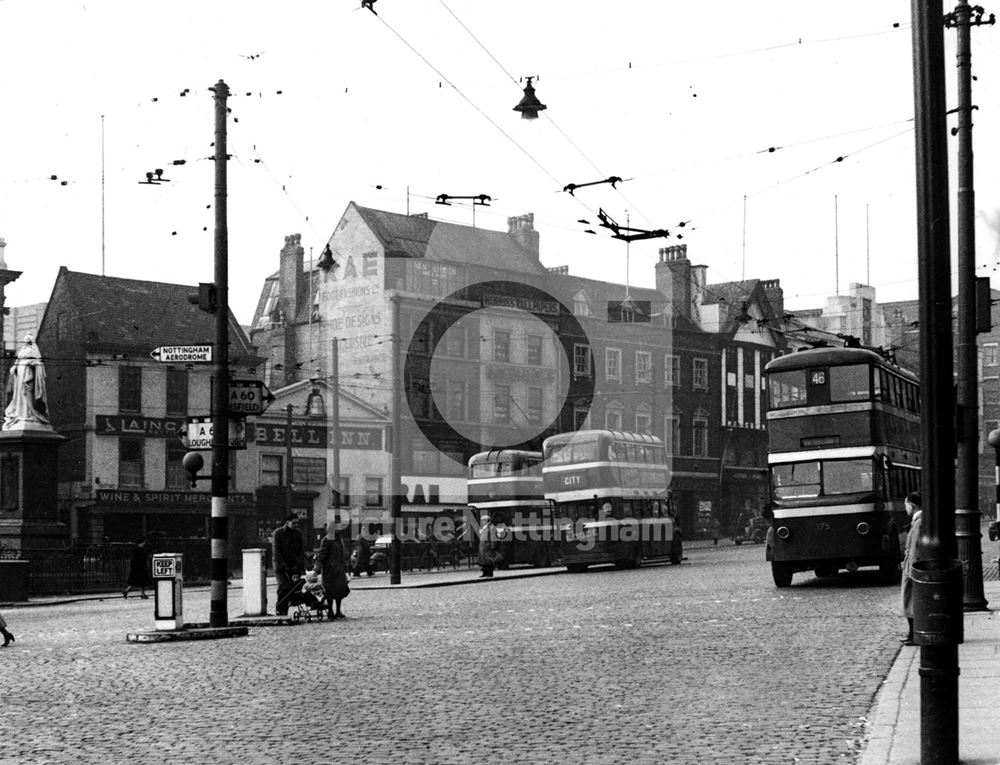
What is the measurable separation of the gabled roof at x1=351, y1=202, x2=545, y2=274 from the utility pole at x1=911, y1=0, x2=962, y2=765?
195 feet

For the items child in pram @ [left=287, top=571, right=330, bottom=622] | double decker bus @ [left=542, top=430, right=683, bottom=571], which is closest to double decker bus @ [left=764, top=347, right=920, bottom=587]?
child in pram @ [left=287, top=571, right=330, bottom=622]

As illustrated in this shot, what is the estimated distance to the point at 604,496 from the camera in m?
42.4

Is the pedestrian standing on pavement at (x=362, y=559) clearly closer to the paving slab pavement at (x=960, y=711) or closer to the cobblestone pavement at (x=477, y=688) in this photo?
the cobblestone pavement at (x=477, y=688)

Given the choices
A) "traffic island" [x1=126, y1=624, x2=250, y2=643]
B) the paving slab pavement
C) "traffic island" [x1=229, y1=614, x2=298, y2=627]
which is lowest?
"traffic island" [x1=229, y1=614, x2=298, y2=627]

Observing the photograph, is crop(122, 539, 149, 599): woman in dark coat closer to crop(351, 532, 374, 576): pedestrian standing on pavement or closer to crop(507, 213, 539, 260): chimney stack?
crop(351, 532, 374, 576): pedestrian standing on pavement

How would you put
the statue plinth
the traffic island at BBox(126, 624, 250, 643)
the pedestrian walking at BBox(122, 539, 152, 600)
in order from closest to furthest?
the traffic island at BBox(126, 624, 250, 643)
the pedestrian walking at BBox(122, 539, 152, 600)
the statue plinth

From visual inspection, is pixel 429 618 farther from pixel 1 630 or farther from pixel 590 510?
pixel 590 510

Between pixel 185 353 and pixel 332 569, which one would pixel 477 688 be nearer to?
pixel 185 353

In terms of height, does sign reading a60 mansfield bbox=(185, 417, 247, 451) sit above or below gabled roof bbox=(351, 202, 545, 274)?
below

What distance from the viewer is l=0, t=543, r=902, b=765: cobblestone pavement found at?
9.47 metres

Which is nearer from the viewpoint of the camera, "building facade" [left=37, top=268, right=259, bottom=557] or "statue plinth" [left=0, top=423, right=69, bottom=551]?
"statue plinth" [left=0, top=423, right=69, bottom=551]

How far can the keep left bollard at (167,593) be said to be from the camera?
20.2m

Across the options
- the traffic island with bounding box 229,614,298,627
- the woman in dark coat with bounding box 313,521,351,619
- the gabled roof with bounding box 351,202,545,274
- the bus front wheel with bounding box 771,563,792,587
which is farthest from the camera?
the gabled roof with bounding box 351,202,545,274

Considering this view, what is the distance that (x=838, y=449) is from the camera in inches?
1046
